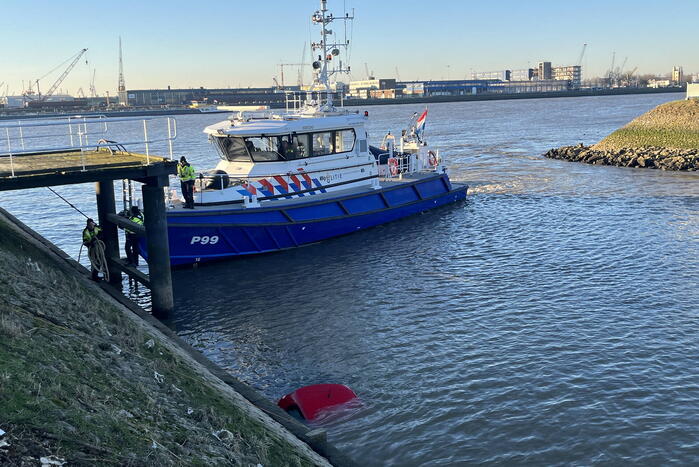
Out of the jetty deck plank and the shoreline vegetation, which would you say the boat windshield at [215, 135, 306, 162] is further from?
the shoreline vegetation

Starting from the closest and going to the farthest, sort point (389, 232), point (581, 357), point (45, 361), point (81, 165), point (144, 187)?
point (45, 361) → point (581, 357) → point (81, 165) → point (144, 187) → point (389, 232)

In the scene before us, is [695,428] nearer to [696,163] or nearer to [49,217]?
[49,217]

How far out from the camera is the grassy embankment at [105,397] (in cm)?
596

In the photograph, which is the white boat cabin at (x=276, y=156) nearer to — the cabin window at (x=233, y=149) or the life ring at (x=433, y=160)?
the cabin window at (x=233, y=149)

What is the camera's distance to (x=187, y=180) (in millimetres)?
18859

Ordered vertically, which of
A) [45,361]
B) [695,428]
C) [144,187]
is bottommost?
[695,428]

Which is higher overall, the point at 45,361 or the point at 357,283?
the point at 45,361

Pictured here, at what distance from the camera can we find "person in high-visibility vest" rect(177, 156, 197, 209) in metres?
18.7

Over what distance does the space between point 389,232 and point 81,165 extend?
12.6 meters

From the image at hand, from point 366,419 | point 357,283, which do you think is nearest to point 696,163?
point 357,283

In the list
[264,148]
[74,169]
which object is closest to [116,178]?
[74,169]

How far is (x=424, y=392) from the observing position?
11.5 m

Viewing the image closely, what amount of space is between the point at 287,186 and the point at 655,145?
3641 centimetres

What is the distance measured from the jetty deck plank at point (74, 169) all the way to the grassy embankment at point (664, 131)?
137ft
